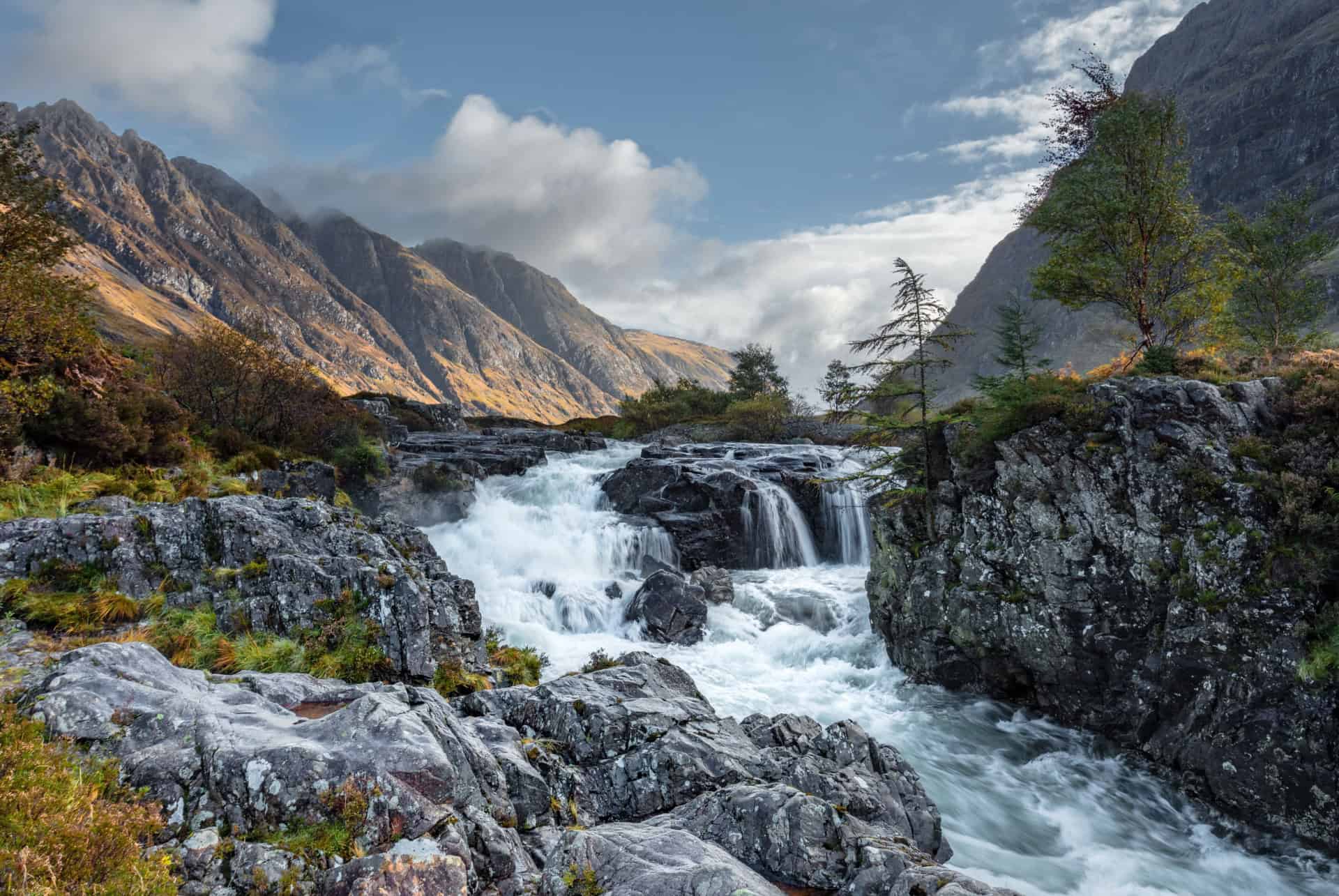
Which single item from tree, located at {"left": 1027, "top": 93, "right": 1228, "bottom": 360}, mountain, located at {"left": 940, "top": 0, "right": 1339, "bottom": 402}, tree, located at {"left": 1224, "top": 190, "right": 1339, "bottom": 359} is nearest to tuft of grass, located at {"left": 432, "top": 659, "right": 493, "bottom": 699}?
tree, located at {"left": 1027, "top": 93, "right": 1228, "bottom": 360}

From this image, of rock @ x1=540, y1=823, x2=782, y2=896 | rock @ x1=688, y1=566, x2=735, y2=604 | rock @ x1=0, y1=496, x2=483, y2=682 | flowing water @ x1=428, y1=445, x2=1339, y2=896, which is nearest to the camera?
rock @ x1=540, y1=823, x2=782, y2=896

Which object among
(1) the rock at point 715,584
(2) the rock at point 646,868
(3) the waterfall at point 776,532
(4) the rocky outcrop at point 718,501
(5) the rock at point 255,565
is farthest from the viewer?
(3) the waterfall at point 776,532

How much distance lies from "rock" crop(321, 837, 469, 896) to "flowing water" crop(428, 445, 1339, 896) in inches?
396

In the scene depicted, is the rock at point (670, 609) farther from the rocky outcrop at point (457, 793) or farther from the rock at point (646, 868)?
the rock at point (646, 868)

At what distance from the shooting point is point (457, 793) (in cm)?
594

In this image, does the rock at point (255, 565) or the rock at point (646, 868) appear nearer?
the rock at point (646, 868)

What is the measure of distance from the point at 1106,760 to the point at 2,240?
102 feet

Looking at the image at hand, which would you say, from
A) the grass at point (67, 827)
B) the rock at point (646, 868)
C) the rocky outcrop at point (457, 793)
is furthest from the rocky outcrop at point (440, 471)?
the rock at point (646, 868)

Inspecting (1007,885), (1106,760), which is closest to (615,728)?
(1007,885)

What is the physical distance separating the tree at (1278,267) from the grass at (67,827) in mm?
45290

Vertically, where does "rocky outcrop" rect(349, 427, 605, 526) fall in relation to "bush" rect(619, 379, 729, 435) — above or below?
below

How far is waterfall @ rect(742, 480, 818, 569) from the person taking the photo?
2991 cm

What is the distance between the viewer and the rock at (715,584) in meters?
24.3

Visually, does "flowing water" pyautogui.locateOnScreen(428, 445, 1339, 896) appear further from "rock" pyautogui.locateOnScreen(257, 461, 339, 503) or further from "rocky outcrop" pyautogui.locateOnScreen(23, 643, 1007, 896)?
"rock" pyautogui.locateOnScreen(257, 461, 339, 503)
